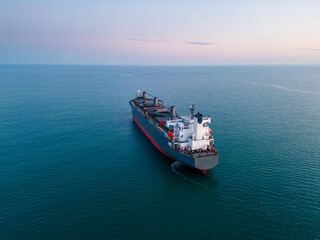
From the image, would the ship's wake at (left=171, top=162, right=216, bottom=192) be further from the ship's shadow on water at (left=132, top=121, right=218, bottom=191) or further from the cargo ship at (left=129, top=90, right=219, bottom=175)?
the cargo ship at (left=129, top=90, right=219, bottom=175)

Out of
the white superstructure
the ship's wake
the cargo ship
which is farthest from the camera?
the white superstructure

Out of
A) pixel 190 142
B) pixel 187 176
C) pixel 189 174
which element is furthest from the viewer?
pixel 190 142

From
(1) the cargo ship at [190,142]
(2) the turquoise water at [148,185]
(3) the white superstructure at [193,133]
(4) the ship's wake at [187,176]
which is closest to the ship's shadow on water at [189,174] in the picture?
(4) the ship's wake at [187,176]

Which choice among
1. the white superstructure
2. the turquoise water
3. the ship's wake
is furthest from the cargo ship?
the turquoise water

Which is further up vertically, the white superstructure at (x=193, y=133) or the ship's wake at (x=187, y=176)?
the white superstructure at (x=193, y=133)

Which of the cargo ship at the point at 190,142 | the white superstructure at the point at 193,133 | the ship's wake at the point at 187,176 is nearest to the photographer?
the ship's wake at the point at 187,176

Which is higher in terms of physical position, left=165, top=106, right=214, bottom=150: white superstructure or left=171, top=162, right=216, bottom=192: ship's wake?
left=165, top=106, right=214, bottom=150: white superstructure

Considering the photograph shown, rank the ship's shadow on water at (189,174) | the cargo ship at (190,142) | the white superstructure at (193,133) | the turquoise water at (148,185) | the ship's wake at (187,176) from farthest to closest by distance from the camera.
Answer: the white superstructure at (193,133) < the cargo ship at (190,142) < the ship's shadow on water at (189,174) < the ship's wake at (187,176) < the turquoise water at (148,185)

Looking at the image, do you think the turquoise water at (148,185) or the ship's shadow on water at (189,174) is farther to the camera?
the ship's shadow on water at (189,174)

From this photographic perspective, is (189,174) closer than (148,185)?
No

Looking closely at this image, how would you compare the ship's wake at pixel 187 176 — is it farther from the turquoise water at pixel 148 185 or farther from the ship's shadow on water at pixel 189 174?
the turquoise water at pixel 148 185

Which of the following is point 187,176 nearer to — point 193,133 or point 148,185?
point 148,185

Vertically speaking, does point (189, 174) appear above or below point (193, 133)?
below

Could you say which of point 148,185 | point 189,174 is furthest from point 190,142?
point 148,185
